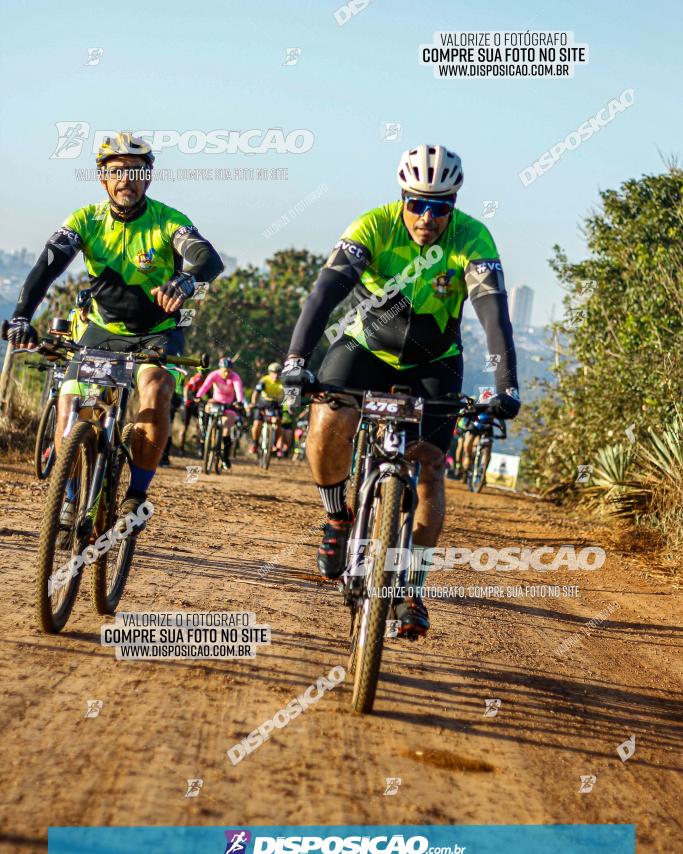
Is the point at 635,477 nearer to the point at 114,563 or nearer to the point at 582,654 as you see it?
the point at 582,654

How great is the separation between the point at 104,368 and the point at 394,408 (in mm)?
1679

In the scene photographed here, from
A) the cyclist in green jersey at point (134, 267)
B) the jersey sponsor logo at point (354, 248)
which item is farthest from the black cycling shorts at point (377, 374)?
the cyclist in green jersey at point (134, 267)


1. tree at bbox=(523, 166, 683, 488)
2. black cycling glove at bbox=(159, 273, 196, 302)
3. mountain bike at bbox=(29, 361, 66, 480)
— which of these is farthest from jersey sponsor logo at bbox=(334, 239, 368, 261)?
tree at bbox=(523, 166, 683, 488)

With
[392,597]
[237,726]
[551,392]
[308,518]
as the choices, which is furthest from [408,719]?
[551,392]

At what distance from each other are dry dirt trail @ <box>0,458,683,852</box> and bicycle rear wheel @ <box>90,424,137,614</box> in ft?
0.45

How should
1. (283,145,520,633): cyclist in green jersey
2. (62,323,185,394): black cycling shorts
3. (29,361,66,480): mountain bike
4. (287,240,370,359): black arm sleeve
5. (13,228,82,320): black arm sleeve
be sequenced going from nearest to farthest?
(287,240,370,359): black arm sleeve < (283,145,520,633): cyclist in green jersey < (13,228,82,320): black arm sleeve < (62,323,185,394): black cycling shorts < (29,361,66,480): mountain bike

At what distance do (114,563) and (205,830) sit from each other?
2932mm

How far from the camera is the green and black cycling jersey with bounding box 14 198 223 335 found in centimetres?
611

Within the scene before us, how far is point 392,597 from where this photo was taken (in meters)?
4.59

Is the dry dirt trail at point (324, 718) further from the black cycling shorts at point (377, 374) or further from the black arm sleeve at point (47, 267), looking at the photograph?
the black arm sleeve at point (47, 267)

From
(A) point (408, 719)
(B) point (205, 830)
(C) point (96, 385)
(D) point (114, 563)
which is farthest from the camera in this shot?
(D) point (114, 563)

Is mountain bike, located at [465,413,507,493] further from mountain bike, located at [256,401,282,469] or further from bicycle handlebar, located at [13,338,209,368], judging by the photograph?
bicycle handlebar, located at [13,338,209,368]

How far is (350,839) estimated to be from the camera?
10.7ft

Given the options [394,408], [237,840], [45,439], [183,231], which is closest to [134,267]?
[183,231]
